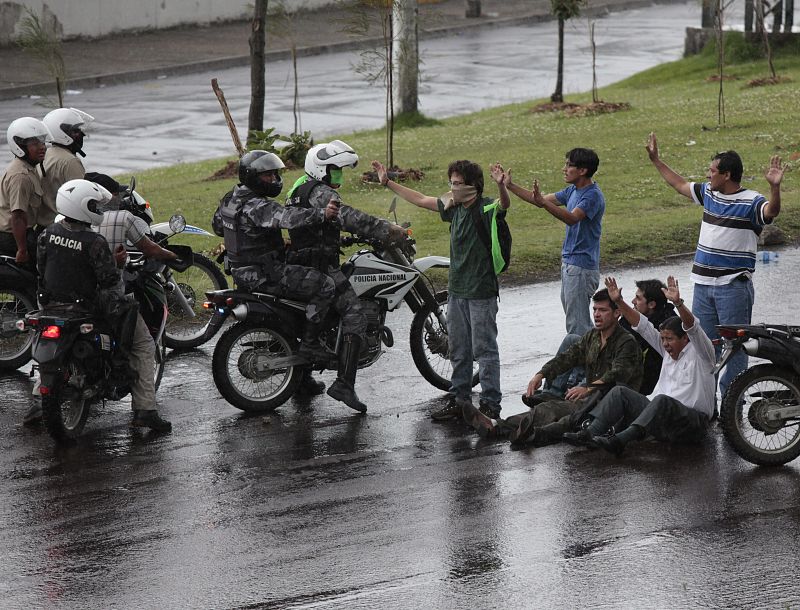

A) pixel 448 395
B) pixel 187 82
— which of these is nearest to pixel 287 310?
pixel 448 395

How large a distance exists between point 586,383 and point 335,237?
211cm

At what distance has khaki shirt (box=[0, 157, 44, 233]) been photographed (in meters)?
10.1

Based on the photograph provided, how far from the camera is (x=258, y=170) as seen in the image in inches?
358

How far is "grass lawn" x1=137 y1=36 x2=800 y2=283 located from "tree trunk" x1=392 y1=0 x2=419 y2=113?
95 centimetres

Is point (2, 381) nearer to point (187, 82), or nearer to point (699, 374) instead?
point (699, 374)

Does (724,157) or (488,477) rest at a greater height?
(724,157)

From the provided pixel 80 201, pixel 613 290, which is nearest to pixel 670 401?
pixel 613 290

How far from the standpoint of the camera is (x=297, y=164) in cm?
1966

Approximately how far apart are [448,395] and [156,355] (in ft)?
7.13

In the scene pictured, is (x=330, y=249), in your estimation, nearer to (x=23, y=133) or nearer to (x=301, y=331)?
(x=301, y=331)

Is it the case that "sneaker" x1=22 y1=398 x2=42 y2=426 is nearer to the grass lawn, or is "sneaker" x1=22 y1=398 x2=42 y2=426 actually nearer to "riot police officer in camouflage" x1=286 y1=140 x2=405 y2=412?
"riot police officer in camouflage" x1=286 y1=140 x2=405 y2=412

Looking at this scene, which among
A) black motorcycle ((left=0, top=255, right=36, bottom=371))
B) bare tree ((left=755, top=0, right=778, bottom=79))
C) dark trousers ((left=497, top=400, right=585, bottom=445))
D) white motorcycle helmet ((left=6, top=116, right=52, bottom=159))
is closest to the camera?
dark trousers ((left=497, top=400, right=585, bottom=445))

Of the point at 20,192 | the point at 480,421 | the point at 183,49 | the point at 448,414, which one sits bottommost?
the point at 448,414

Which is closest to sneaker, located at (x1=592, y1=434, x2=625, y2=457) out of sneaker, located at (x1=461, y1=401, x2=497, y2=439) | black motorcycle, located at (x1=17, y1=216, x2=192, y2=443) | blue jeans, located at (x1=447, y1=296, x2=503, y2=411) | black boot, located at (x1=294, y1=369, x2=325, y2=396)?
sneaker, located at (x1=461, y1=401, x2=497, y2=439)
